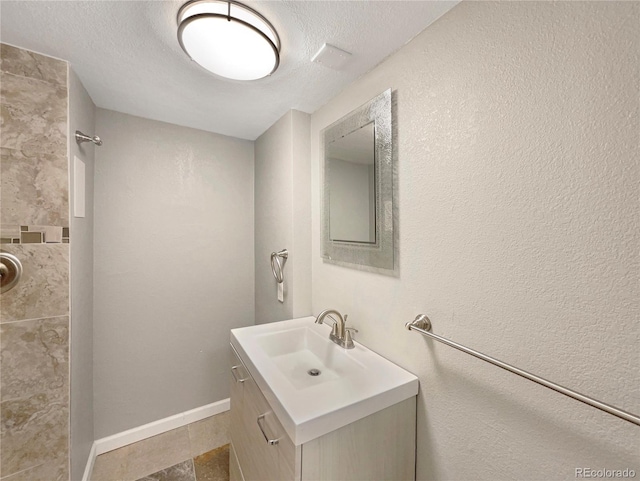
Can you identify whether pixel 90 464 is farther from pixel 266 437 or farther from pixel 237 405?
pixel 266 437

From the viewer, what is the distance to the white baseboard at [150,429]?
1.62m

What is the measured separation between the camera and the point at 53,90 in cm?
116

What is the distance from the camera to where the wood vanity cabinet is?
0.77 m

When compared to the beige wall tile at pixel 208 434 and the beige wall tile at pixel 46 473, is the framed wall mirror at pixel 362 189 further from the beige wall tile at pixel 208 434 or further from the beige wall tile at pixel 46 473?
the beige wall tile at pixel 46 473

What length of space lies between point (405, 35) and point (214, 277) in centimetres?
190

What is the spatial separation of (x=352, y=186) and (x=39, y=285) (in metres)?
1.51

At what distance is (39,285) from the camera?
114 centimetres

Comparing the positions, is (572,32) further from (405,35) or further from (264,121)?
(264,121)

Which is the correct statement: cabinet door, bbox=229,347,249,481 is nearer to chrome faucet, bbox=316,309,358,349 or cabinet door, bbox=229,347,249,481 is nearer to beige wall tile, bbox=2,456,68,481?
chrome faucet, bbox=316,309,358,349

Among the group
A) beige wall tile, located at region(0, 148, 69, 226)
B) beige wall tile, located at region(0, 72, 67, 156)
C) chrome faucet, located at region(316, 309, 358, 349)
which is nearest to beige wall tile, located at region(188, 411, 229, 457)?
chrome faucet, located at region(316, 309, 358, 349)

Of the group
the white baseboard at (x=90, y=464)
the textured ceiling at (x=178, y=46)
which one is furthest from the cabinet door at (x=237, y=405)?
the textured ceiling at (x=178, y=46)

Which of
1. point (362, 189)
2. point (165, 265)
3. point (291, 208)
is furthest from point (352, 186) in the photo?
point (165, 265)

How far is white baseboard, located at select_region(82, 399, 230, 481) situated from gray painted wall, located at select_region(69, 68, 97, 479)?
0.08m

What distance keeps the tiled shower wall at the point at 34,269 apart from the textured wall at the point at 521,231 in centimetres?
153
